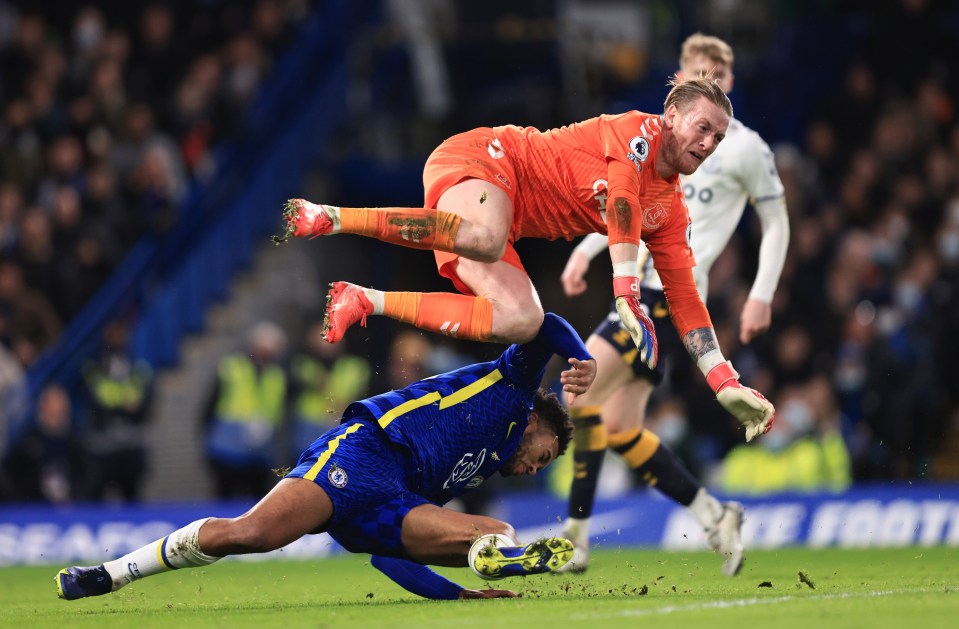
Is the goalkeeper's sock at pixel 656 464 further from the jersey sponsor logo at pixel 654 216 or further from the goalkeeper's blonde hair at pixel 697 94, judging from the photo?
the goalkeeper's blonde hair at pixel 697 94

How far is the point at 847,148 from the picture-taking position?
17.7 metres

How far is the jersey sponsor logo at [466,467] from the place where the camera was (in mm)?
8008

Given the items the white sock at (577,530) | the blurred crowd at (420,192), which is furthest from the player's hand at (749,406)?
the blurred crowd at (420,192)

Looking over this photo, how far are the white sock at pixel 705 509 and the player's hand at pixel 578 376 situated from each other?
233 cm

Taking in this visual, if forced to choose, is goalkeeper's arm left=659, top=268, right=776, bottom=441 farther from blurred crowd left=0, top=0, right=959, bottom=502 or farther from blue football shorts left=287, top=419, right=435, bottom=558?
blurred crowd left=0, top=0, right=959, bottom=502

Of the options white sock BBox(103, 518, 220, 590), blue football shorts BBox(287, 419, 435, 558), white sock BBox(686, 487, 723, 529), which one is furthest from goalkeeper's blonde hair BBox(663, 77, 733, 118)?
white sock BBox(103, 518, 220, 590)

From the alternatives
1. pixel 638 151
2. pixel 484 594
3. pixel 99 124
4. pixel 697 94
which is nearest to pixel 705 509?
pixel 484 594

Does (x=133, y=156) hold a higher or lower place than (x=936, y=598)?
higher

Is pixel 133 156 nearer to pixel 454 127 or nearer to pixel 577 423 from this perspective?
pixel 454 127

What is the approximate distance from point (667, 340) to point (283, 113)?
9534mm

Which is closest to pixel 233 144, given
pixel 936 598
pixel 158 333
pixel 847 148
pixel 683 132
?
pixel 158 333

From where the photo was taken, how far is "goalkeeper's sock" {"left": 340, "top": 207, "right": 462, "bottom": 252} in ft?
26.0

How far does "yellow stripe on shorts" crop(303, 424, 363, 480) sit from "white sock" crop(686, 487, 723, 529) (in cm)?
289

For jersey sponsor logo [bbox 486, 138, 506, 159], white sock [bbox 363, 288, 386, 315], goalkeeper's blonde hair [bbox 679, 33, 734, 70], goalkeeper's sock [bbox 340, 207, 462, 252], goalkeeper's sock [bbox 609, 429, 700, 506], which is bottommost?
goalkeeper's sock [bbox 609, 429, 700, 506]
